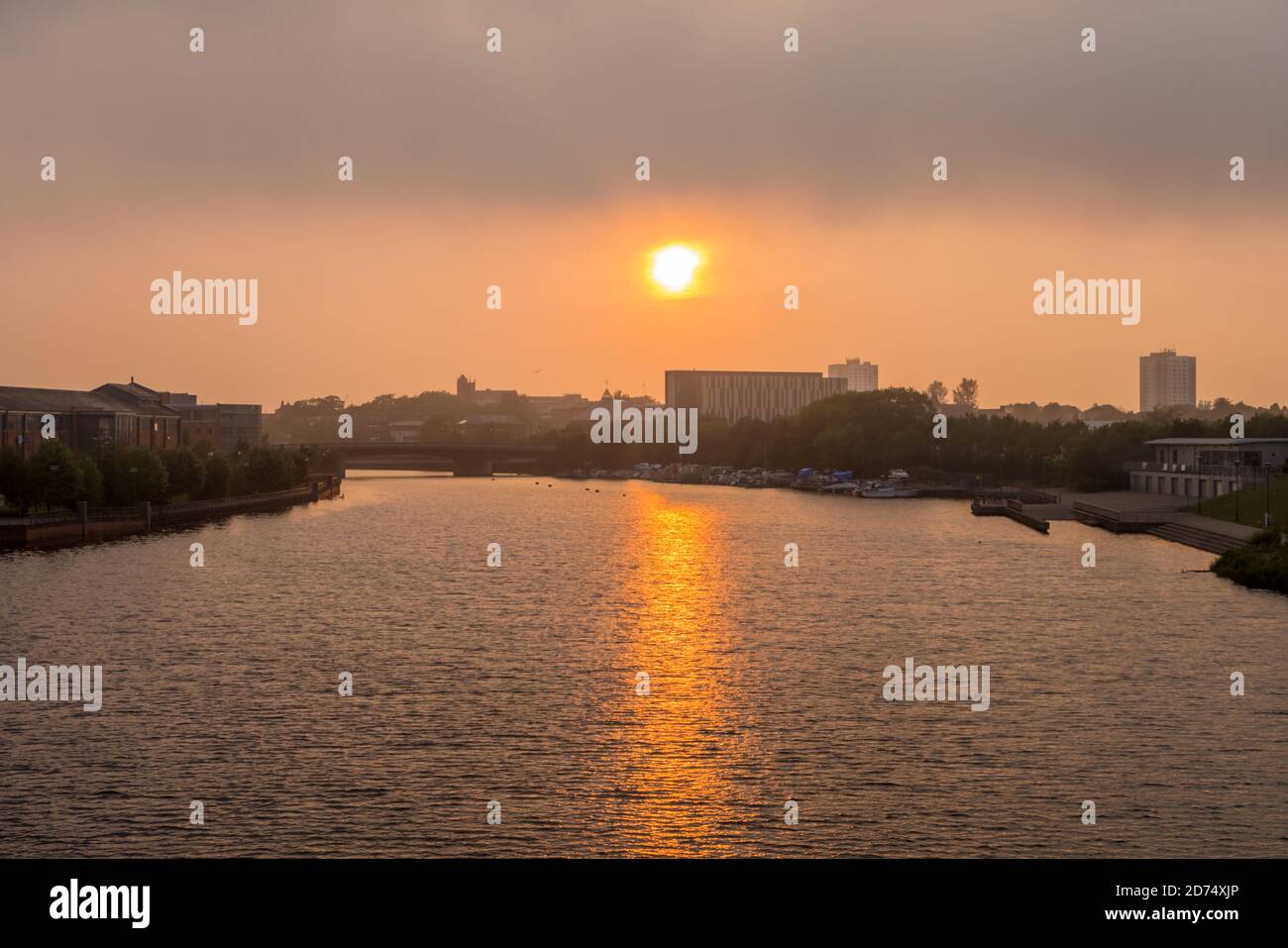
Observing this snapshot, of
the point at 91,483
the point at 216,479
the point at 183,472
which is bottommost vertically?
the point at 216,479

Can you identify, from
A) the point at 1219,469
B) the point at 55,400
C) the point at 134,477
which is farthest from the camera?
the point at 55,400

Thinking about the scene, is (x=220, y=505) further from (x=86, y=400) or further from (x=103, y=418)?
(x=86, y=400)

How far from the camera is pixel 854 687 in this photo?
33250mm

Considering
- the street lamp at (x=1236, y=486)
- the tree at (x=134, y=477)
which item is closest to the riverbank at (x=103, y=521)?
the tree at (x=134, y=477)

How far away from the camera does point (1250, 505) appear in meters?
78.9

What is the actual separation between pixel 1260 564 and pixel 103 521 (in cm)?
6783

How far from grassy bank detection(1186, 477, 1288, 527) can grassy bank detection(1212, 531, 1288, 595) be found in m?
9.17

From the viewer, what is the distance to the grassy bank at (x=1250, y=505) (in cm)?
7294

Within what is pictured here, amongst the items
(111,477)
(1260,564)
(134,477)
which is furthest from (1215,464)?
(111,477)

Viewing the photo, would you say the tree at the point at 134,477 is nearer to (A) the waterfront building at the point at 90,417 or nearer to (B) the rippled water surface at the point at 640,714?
(A) the waterfront building at the point at 90,417

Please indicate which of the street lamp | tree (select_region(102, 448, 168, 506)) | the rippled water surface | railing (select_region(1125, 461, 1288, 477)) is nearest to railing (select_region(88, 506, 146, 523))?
tree (select_region(102, 448, 168, 506))

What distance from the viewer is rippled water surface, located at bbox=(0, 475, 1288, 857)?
2150cm

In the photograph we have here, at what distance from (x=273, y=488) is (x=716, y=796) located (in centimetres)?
11127
